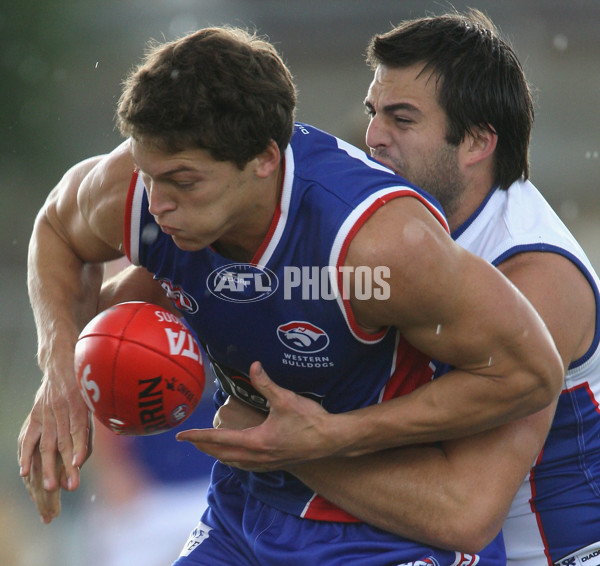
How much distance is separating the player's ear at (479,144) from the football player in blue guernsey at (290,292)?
1.00 m

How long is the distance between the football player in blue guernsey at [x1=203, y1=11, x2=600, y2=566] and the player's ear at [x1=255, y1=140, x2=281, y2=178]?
722 millimetres

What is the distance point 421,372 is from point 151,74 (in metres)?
1.31

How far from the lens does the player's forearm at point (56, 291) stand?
3.28m

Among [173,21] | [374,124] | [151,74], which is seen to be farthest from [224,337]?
[173,21]

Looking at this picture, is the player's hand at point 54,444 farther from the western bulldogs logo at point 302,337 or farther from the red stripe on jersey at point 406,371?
the red stripe on jersey at point 406,371

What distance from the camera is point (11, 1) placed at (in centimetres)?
1133

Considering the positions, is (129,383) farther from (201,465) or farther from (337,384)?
(201,465)

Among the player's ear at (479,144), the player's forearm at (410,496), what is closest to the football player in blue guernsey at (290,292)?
the player's forearm at (410,496)

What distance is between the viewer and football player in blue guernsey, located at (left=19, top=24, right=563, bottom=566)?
2.53 m

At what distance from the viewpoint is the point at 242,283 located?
111 inches

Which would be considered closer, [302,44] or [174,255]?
[174,255]

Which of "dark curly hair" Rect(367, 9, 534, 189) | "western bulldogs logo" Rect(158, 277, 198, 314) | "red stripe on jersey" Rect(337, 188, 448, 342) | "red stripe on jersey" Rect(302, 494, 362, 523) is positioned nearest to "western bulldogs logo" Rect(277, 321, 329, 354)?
"red stripe on jersey" Rect(337, 188, 448, 342)

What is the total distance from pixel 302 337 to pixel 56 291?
1.13m

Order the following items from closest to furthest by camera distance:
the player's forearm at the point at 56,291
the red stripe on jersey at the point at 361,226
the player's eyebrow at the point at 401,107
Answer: the red stripe on jersey at the point at 361,226
the player's forearm at the point at 56,291
the player's eyebrow at the point at 401,107
